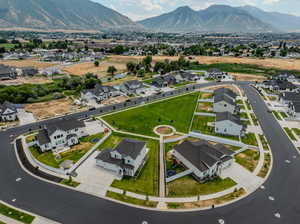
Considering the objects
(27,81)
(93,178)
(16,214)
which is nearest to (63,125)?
(93,178)

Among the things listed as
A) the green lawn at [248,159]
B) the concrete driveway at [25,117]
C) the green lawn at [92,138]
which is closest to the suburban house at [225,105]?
the green lawn at [248,159]

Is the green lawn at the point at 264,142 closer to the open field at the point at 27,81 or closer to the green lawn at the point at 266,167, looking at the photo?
the green lawn at the point at 266,167

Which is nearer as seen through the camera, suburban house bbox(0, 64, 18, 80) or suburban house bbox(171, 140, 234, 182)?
suburban house bbox(171, 140, 234, 182)

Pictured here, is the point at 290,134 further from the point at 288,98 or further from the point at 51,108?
the point at 51,108

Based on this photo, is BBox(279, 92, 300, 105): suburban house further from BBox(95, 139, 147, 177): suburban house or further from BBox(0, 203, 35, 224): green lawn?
BBox(0, 203, 35, 224): green lawn

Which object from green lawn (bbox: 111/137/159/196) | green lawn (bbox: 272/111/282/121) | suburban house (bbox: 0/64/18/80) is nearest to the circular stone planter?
green lawn (bbox: 111/137/159/196)
